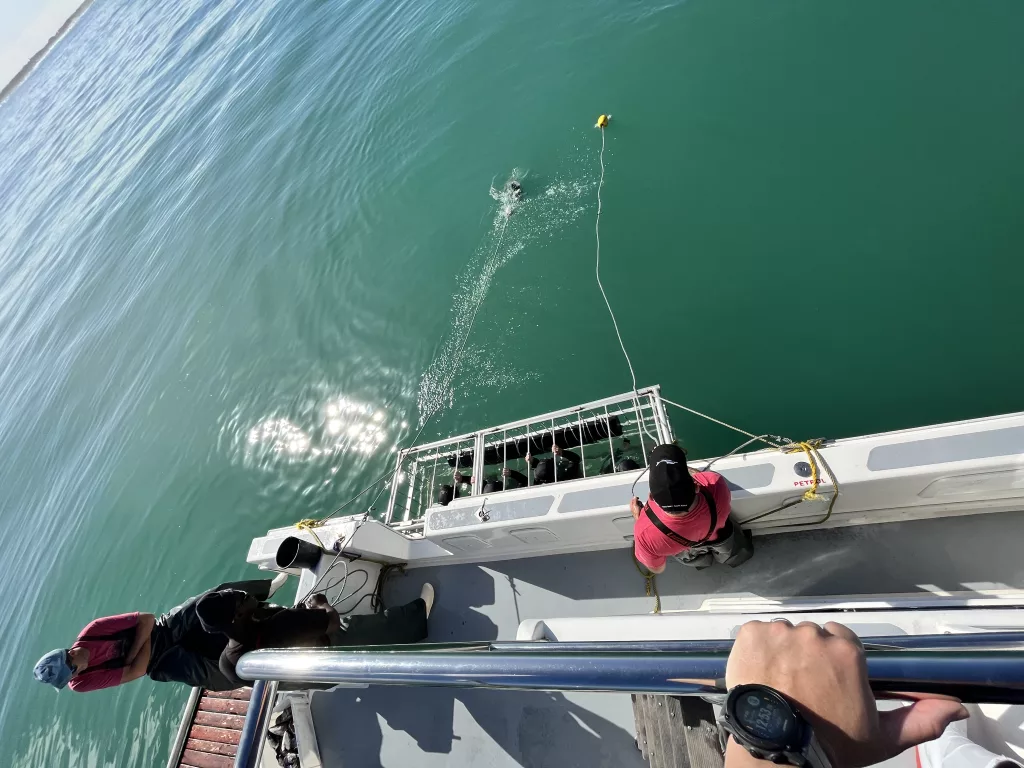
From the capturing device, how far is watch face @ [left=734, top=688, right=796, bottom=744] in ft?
2.98

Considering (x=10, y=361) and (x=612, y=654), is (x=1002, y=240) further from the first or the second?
(x=10, y=361)

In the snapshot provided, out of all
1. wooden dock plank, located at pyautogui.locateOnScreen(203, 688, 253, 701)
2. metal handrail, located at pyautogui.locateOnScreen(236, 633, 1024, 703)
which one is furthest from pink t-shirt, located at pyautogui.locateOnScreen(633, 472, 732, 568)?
wooden dock plank, located at pyautogui.locateOnScreen(203, 688, 253, 701)

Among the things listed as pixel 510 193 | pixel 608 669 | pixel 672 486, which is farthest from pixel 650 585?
pixel 510 193

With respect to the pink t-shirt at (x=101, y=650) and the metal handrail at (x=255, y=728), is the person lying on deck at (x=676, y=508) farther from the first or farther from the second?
the pink t-shirt at (x=101, y=650)

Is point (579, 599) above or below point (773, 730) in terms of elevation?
below

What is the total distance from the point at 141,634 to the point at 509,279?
250 inches

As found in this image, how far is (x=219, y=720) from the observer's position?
17.6ft

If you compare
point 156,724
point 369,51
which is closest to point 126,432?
point 156,724

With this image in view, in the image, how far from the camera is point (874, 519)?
11.6 feet

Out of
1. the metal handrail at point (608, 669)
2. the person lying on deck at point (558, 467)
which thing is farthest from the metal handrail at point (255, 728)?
the person lying on deck at point (558, 467)

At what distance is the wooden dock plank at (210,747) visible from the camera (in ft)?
16.8

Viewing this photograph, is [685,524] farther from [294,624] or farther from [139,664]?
[139,664]

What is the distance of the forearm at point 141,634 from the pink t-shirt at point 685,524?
11.6ft

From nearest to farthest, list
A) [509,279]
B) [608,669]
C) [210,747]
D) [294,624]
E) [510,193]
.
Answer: [608,669], [294,624], [210,747], [509,279], [510,193]
